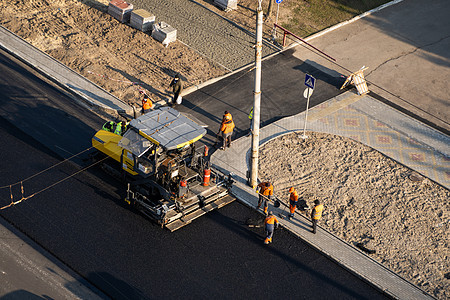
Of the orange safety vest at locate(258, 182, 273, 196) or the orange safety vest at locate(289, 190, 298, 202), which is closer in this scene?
the orange safety vest at locate(289, 190, 298, 202)

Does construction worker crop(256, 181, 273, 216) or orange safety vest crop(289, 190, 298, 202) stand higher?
orange safety vest crop(289, 190, 298, 202)

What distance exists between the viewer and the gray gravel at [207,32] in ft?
98.5

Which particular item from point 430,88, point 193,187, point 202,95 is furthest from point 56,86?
point 430,88

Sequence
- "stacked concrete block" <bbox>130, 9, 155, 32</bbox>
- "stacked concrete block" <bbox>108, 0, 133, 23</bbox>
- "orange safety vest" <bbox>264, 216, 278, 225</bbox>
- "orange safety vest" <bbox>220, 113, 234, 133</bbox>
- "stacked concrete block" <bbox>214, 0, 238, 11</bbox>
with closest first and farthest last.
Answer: "orange safety vest" <bbox>264, 216, 278, 225</bbox> → "orange safety vest" <bbox>220, 113, 234, 133</bbox> → "stacked concrete block" <bbox>130, 9, 155, 32</bbox> → "stacked concrete block" <bbox>108, 0, 133, 23</bbox> → "stacked concrete block" <bbox>214, 0, 238, 11</bbox>

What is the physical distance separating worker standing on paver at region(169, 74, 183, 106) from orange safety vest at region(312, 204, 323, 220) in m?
8.96

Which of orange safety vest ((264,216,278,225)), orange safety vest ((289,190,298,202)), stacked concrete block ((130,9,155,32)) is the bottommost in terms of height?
orange safety vest ((264,216,278,225))

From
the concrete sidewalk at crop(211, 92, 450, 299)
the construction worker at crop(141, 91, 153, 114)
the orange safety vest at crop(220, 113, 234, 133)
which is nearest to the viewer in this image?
the concrete sidewalk at crop(211, 92, 450, 299)

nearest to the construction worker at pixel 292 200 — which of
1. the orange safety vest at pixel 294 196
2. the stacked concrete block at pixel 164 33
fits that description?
the orange safety vest at pixel 294 196

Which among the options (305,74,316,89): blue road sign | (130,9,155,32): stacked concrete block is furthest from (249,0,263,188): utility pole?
(130,9,155,32): stacked concrete block

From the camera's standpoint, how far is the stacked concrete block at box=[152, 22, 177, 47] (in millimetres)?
29772

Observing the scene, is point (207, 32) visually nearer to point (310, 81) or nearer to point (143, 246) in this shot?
point (310, 81)

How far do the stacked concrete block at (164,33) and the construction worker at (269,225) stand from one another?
43.6ft

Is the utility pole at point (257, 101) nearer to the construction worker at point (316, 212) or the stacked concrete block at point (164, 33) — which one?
the construction worker at point (316, 212)

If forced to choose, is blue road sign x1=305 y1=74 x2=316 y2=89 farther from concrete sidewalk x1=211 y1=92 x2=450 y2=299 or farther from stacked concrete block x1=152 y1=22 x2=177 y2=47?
stacked concrete block x1=152 y1=22 x2=177 y2=47
